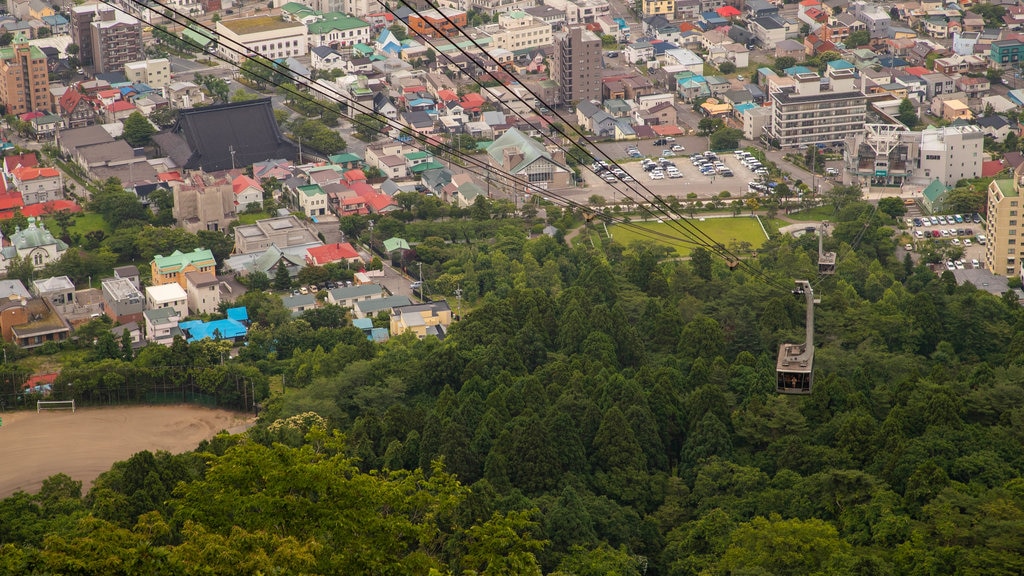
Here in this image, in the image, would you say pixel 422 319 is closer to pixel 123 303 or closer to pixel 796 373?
pixel 123 303

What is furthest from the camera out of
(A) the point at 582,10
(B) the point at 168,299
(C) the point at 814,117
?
(A) the point at 582,10

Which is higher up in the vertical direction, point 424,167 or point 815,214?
point 424,167

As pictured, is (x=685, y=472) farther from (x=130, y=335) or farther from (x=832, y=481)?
(x=130, y=335)

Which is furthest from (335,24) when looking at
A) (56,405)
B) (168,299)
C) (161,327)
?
(56,405)

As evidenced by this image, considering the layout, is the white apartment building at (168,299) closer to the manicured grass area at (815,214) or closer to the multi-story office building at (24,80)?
the manicured grass area at (815,214)

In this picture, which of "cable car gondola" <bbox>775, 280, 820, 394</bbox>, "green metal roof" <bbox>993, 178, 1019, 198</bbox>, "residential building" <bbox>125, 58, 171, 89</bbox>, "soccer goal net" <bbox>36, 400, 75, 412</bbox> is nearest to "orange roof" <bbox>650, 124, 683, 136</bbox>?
"green metal roof" <bbox>993, 178, 1019, 198</bbox>

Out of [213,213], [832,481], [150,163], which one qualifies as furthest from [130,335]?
[832,481]

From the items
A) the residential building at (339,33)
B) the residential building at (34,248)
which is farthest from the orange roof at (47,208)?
the residential building at (339,33)
